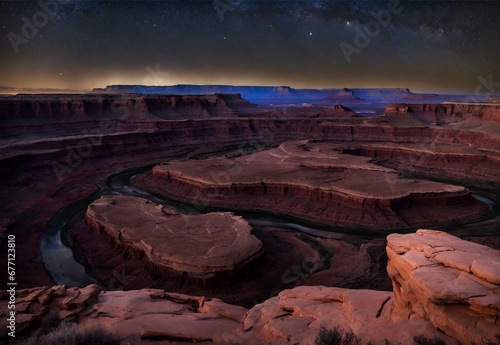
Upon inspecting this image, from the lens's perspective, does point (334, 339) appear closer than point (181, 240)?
Yes

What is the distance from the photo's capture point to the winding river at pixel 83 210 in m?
27.6

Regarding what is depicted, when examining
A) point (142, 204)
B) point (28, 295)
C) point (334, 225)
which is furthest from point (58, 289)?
point (334, 225)

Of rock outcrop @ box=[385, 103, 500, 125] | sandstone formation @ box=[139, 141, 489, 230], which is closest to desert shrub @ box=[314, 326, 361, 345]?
sandstone formation @ box=[139, 141, 489, 230]

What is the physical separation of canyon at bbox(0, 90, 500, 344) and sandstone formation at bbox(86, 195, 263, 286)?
0.52 feet

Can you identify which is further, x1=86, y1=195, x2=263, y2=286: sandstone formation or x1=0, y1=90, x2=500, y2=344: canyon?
x1=86, y1=195, x2=263, y2=286: sandstone formation

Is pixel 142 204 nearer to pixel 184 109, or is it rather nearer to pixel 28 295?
pixel 28 295

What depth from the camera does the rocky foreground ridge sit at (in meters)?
10.1

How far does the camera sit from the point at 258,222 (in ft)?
128

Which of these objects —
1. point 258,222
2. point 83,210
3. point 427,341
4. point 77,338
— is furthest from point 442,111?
point 77,338

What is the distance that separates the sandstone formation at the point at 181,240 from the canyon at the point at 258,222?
0.52 feet

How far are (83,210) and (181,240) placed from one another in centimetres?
2045

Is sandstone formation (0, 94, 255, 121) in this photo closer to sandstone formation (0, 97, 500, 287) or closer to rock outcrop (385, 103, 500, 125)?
sandstone formation (0, 97, 500, 287)

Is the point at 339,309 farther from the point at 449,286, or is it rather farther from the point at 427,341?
the point at 427,341

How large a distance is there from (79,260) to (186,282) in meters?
11.2
